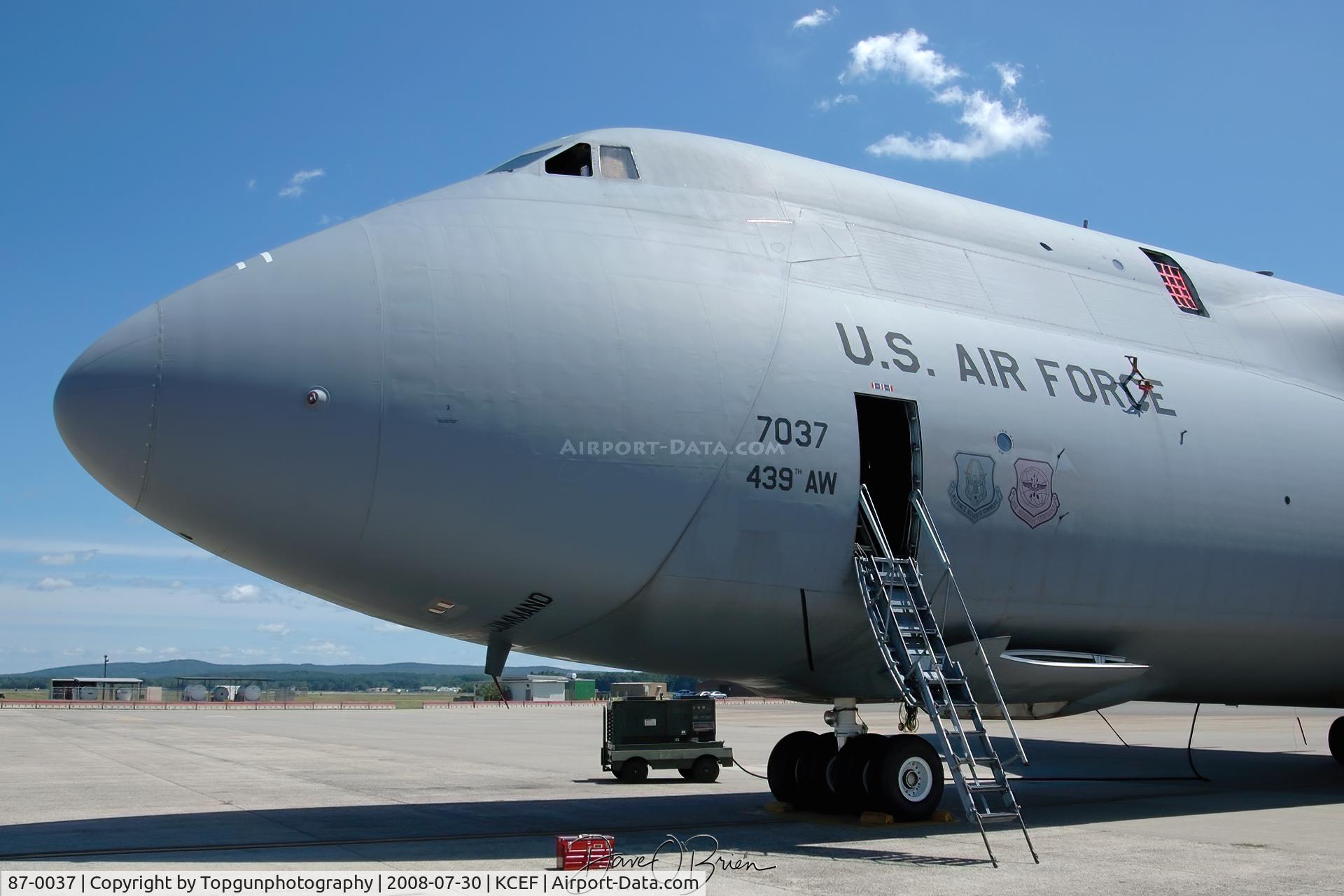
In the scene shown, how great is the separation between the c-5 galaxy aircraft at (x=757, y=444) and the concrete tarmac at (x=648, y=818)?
1092 millimetres

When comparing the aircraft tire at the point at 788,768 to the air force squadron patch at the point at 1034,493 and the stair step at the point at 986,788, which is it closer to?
the stair step at the point at 986,788

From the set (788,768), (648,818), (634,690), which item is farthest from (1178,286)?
(634,690)

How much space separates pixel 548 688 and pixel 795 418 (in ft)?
228

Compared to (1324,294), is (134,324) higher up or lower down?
lower down

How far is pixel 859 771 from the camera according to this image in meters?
11.7

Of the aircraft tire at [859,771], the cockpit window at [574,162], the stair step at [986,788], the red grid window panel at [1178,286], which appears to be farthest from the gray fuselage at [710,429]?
the stair step at [986,788]

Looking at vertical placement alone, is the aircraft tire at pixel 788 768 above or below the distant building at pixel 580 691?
above

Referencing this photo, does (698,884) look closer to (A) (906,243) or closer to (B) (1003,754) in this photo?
(A) (906,243)

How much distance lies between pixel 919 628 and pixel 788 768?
3183 mm

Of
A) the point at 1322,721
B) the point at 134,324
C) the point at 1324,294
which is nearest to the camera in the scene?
the point at 134,324

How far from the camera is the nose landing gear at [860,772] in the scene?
11312mm

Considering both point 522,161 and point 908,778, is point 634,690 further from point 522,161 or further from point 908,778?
point 522,161

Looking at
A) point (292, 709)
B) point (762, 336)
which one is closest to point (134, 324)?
point (762, 336)

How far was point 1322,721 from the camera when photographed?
140 ft
